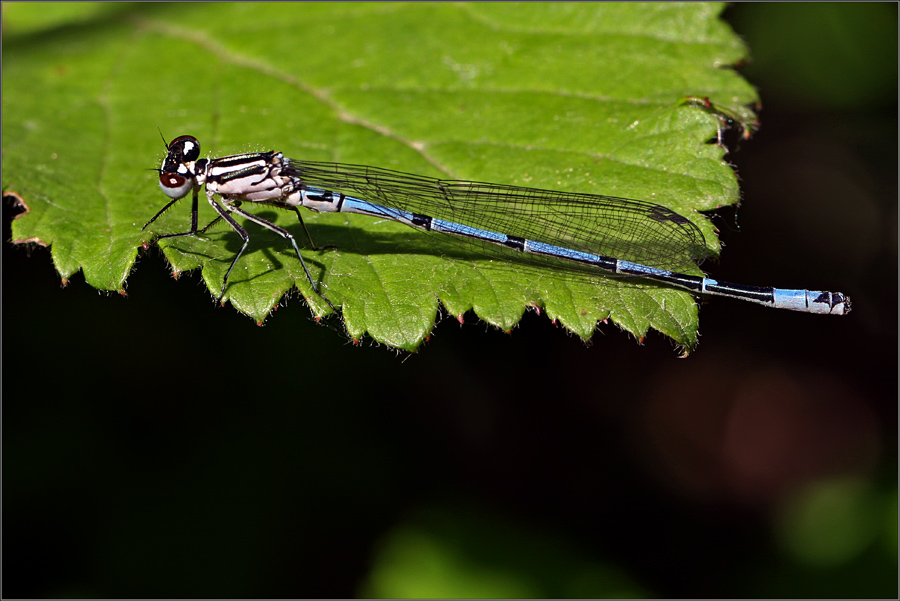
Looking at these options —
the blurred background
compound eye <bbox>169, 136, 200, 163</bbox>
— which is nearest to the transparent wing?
compound eye <bbox>169, 136, 200, 163</bbox>

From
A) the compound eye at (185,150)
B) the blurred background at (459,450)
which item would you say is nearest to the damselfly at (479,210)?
the compound eye at (185,150)

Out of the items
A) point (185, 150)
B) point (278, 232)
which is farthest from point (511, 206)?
point (185, 150)

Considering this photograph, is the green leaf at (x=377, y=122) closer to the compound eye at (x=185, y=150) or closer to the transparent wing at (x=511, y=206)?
the transparent wing at (x=511, y=206)

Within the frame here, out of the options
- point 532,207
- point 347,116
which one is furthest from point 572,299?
point 347,116

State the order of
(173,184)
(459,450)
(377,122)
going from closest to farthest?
1. (173,184)
2. (377,122)
3. (459,450)

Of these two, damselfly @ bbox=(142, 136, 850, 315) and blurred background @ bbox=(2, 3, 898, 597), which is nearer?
damselfly @ bbox=(142, 136, 850, 315)

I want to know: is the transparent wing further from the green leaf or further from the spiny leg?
the spiny leg

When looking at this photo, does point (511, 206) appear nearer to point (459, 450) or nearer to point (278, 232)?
point (278, 232)
